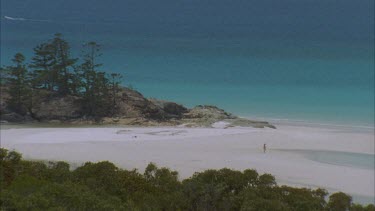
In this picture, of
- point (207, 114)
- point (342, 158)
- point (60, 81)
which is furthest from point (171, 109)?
point (342, 158)

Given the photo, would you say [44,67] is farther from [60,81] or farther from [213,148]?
[213,148]

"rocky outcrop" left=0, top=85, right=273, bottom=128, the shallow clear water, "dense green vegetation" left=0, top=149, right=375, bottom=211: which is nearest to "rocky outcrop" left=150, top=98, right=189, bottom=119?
"rocky outcrop" left=0, top=85, right=273, bottom=128

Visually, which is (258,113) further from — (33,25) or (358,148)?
(33,25)

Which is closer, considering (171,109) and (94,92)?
(94,92)

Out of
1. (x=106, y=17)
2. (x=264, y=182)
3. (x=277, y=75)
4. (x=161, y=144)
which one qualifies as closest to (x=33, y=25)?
(x=106, y=17)

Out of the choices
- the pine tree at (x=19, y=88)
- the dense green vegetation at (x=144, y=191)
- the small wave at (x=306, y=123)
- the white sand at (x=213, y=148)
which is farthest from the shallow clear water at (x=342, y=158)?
the pine tree at (x=19, y=88)
